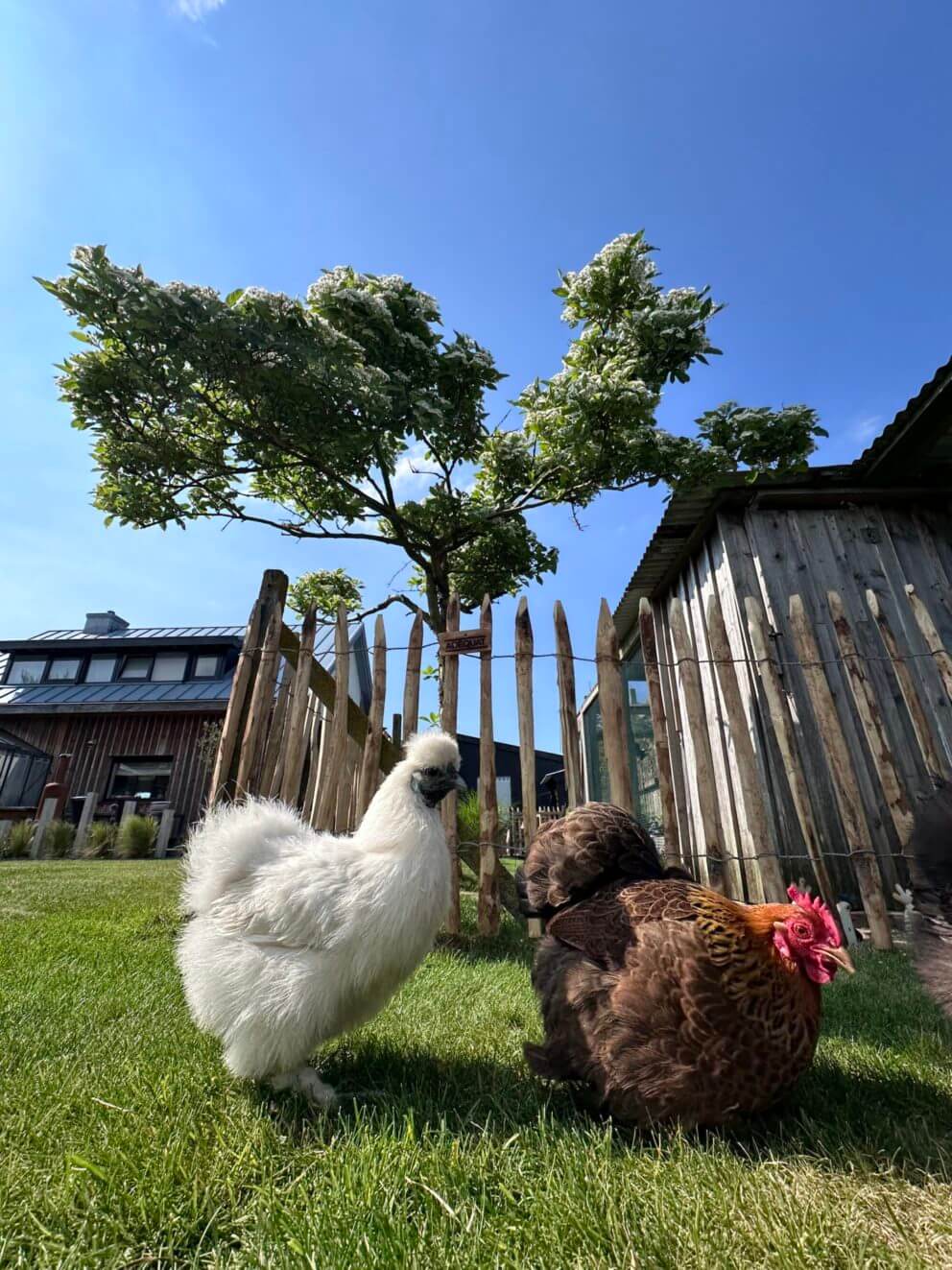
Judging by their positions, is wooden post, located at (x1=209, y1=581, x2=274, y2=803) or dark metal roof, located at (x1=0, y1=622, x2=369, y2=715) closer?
wooden post, located at (x1=209, y1=581, x2=274, y2=803)

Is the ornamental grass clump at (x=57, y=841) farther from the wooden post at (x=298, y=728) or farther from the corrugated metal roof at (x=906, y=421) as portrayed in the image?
the corrugated metal roof at (x=906, y=421)

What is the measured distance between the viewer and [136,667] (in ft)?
66.1

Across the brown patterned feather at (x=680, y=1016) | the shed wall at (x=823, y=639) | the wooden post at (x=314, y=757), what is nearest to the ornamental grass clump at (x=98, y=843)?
the wooden post at (x=314, y=757)

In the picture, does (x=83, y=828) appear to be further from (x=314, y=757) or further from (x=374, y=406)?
(x=374, y=406)

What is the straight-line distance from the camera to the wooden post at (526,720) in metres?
4.29

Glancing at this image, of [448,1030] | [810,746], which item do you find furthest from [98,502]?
[810,746]

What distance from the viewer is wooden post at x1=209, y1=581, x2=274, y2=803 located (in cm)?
435

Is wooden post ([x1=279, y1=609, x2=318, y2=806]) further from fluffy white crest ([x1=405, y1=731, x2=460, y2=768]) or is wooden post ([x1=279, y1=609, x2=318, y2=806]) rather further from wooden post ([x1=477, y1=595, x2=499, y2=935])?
fluffy white crest ([x1=405, y1=731, x2=460, y2=768])

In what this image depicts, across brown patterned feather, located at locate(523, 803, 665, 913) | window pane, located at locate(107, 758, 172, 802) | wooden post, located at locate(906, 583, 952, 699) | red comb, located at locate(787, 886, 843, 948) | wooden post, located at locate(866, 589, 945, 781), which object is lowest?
red comb, located at locate(787, 886, 843, 948)

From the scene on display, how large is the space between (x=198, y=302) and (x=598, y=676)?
19.4ft

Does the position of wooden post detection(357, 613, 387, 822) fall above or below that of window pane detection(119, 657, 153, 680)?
below

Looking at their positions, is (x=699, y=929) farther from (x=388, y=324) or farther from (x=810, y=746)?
(x=388, y=324)

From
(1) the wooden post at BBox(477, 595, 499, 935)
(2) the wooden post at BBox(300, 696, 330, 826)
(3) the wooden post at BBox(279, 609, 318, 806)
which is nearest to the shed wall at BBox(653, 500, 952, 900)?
(1) the wooden post at BBox(477, 595, 499, 935)

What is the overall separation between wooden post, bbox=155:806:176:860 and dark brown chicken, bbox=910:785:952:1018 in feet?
46.3
